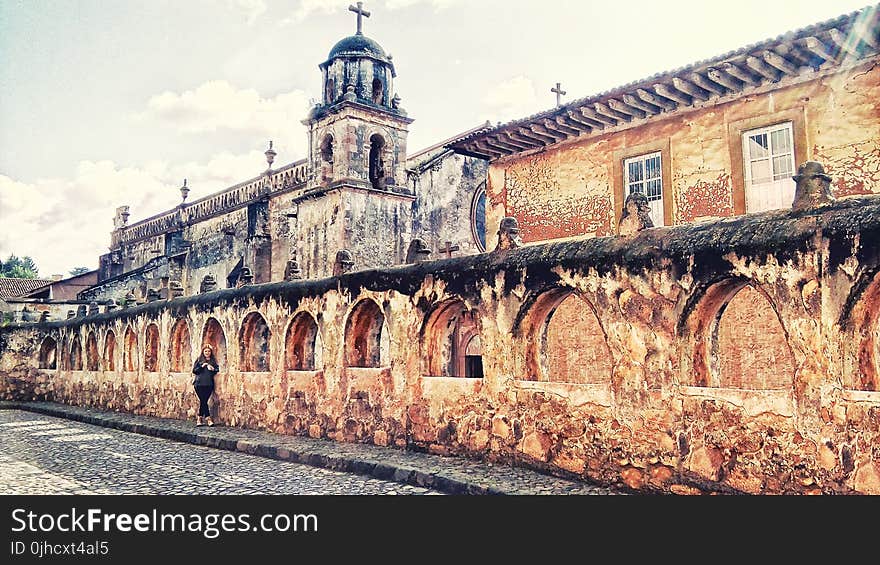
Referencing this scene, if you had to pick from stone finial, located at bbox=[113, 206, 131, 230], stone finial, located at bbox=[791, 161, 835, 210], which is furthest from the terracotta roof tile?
stone finial, located at bbox=[791, 161, 835, 210]

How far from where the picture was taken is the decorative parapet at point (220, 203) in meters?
27.1

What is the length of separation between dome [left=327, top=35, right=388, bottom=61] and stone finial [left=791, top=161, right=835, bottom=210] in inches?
719

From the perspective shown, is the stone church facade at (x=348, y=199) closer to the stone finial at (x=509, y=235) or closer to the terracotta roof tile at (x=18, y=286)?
the stone finial at (x=509, y=235)

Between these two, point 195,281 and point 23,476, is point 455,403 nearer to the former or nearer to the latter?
point 23,476

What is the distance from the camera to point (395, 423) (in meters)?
10.8

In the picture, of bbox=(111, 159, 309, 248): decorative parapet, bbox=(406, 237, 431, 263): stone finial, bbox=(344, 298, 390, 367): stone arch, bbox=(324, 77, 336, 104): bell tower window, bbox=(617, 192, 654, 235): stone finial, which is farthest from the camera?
bbox=(111, 159, 309, 248): decorative parapet

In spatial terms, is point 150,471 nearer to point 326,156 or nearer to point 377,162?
point 326,156

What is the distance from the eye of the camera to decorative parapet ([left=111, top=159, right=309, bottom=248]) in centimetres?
2712

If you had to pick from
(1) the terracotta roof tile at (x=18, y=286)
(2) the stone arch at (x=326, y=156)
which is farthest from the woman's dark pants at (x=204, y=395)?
(1) the terracotta roof tile at (x=18, y=286)

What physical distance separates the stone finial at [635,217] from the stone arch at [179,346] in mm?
11034

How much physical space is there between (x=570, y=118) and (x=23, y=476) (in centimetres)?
1030


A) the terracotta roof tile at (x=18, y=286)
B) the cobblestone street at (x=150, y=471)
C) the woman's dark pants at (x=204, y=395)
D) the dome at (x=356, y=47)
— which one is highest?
the dome at (x=356, y=47)

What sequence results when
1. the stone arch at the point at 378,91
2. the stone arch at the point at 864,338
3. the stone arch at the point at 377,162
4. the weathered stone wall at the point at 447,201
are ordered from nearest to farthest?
the stone arch at the point at 864,338, the stone arch at the point at 378,91, the stone arch at the point at 377,162, the weathered stone wall at the point at 447,201

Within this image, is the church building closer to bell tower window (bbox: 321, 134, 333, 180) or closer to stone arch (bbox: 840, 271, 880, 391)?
stone arch (bbox: 840, 271, 880, 391)
